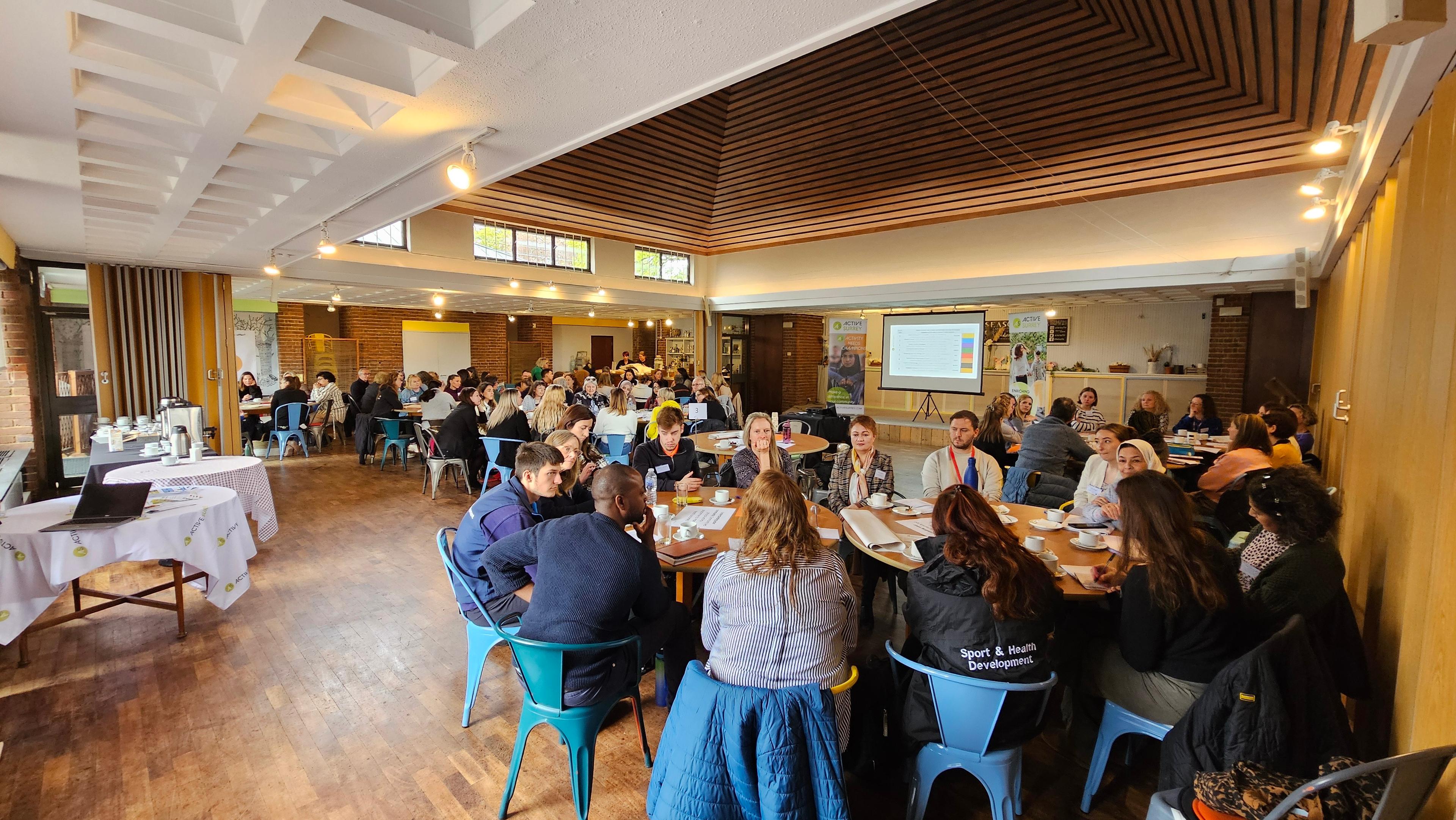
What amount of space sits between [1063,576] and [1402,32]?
6.55ft

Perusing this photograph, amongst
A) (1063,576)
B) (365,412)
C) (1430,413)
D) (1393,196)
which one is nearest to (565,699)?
(1063,576)

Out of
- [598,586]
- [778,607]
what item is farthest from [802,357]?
[778,607]

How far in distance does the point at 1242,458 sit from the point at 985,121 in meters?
3.65

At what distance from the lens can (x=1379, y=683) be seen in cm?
220

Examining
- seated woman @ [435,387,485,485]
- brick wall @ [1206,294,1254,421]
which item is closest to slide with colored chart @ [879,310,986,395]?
brick wall @ [1206,294,1254,421]

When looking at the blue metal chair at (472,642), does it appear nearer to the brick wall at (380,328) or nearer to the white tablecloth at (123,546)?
the white tablecloth at (123,546)

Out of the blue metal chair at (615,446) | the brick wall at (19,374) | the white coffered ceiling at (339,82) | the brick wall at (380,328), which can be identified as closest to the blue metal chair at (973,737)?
the white coffered ceiling at (339,82)

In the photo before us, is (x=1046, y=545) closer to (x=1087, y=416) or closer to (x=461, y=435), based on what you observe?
(x=1087, y=416)

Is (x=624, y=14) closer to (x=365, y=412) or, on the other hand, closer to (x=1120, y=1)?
(x=1120, y=1)

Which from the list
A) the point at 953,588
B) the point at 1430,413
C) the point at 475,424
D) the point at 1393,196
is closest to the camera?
the point at 1430,413

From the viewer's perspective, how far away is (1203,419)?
7004 mm

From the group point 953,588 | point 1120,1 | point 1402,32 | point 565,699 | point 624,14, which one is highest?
point 1120,1

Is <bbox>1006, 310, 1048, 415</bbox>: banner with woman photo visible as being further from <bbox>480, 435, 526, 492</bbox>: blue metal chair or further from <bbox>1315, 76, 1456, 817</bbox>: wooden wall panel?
<bbox>480, 435, 526, 492</bbox>: blue metal chair

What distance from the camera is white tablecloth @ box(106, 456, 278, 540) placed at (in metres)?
4.31
